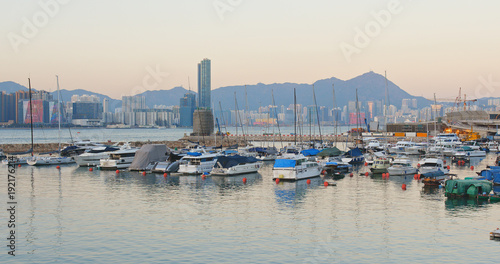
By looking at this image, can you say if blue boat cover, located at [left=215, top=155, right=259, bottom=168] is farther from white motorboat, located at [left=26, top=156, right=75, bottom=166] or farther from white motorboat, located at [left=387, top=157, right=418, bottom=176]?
white motorboat, located at [left=26, top=156, right=75, bottom=166]

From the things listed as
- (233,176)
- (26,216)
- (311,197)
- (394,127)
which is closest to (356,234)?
(311,197)

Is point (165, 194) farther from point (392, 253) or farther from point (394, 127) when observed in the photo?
point (394, 127)

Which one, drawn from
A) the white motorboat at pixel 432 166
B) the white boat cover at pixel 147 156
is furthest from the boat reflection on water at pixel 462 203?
the white boat cover at pixel 147 156

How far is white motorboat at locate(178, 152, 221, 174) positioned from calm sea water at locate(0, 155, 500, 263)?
777 centimetres

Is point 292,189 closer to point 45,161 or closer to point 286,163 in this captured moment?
point 286,163

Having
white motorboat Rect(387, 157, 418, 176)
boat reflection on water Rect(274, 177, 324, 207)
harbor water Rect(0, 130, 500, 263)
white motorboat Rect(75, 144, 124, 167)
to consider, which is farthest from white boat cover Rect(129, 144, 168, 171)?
white motorboat Rect(387, 157, 418, 176)

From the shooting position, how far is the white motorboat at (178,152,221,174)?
201ft

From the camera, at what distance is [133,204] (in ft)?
136

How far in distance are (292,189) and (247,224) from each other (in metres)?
16.9

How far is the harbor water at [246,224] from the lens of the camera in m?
26.8

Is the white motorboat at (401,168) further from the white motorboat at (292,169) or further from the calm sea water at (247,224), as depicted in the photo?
the white motorboat at (292,169)

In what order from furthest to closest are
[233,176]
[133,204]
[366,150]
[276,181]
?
Answer: [366,150] → [233,176] → [276,181] → [133,204]

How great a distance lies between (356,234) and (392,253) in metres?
4.09

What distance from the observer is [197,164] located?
6169cm
